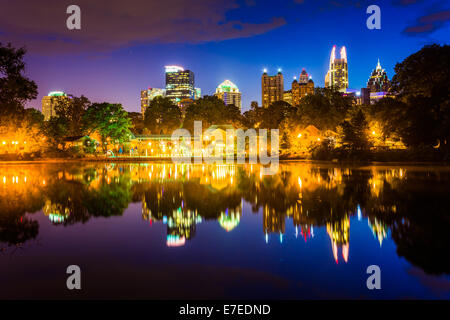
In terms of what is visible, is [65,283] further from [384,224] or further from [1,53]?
[1,53]

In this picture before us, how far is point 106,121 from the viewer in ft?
187

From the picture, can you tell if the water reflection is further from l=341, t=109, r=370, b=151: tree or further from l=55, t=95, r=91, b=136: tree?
l=55, t=95, r=91, b=136: tree

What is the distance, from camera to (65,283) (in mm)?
5098

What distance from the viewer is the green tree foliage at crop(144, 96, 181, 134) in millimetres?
90125

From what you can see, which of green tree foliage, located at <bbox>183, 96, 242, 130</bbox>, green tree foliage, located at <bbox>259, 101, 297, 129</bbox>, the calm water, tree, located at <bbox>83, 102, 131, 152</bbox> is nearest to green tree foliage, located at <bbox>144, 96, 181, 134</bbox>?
green tree foliage, located at <bbox>183, 96, 242, 130</bbox>

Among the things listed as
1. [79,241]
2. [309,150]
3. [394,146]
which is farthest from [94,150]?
[79,241]

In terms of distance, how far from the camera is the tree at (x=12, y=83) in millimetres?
26125

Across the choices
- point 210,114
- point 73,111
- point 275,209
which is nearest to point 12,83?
point 275,209

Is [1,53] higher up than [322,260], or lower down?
higher up

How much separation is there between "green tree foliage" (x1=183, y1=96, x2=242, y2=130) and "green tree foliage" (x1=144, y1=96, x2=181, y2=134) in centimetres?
736

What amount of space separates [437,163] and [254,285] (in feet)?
98.9

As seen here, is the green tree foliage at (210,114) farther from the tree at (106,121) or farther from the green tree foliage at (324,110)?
the tree at (106,121)

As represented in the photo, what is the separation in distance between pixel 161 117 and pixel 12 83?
65.6m
